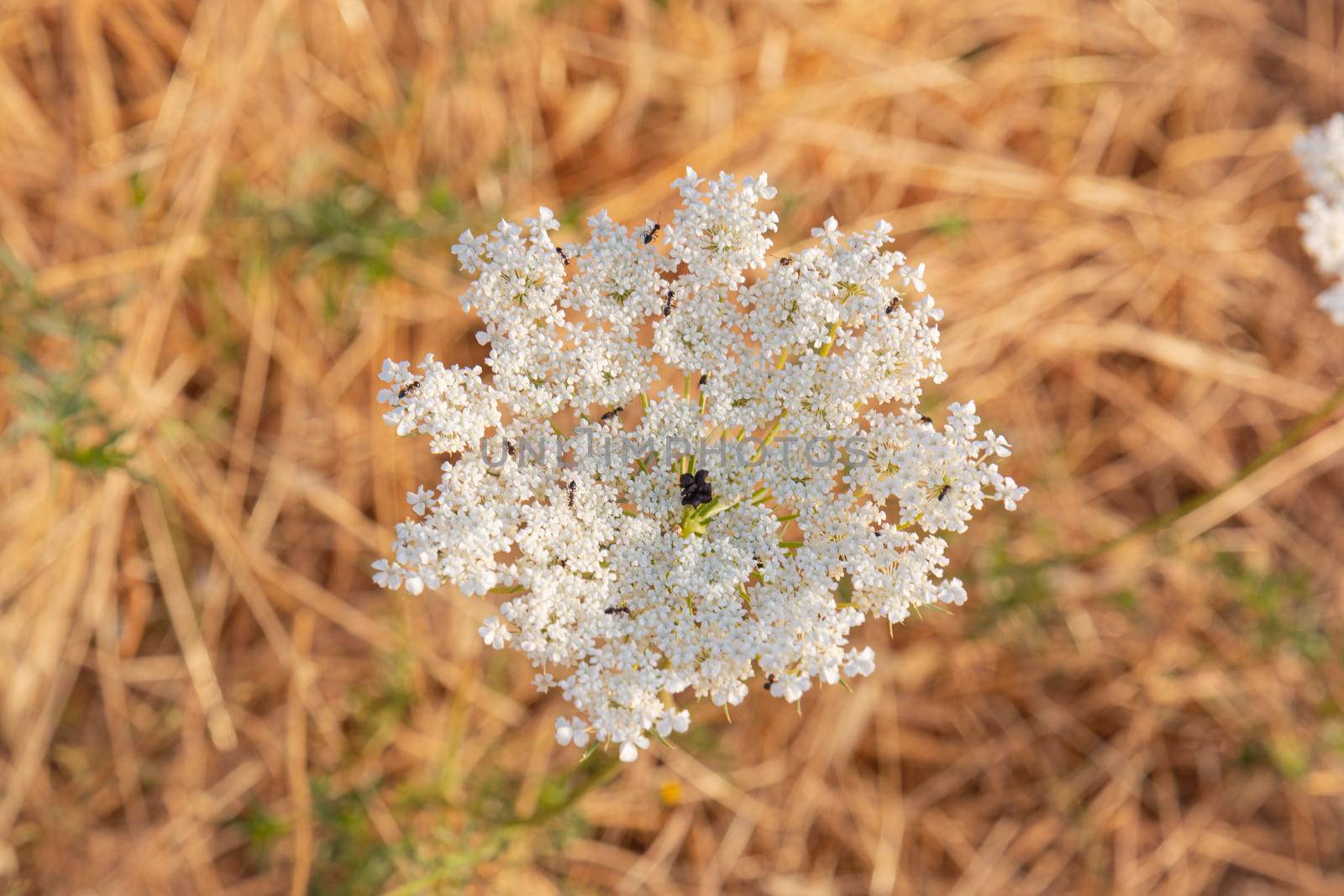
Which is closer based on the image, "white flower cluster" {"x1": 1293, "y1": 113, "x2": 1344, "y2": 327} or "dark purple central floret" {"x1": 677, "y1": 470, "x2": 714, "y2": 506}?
"dark purple central floret" {"x1": 677, "y1": 470, "x2": 714, "y2": 506}

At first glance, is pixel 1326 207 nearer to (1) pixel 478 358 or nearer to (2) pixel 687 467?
(2) pixel 687 467

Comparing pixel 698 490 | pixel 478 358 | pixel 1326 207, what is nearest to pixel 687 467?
pixel 698 490

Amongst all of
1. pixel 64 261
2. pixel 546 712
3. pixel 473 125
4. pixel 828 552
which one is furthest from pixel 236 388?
pixel 828 552

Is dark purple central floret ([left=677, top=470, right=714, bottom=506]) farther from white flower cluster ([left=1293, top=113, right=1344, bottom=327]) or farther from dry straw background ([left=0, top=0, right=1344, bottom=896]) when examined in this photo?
white flower cluster ([left=1293, top=113, right=1344, bottom=327])

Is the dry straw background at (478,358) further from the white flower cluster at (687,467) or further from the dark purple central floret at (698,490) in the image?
the dark purple central floret at (698,490)

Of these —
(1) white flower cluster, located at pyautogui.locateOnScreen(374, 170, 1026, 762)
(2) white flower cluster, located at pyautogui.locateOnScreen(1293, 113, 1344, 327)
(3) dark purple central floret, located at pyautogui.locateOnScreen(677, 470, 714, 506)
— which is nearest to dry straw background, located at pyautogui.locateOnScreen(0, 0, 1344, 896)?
(2) white flower cluster, located at pyautogui.locateOnScreen(1293, 113, 1344, 327)

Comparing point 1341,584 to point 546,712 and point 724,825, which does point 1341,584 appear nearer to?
point 724,825

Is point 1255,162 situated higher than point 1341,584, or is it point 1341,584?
point 1255,162
